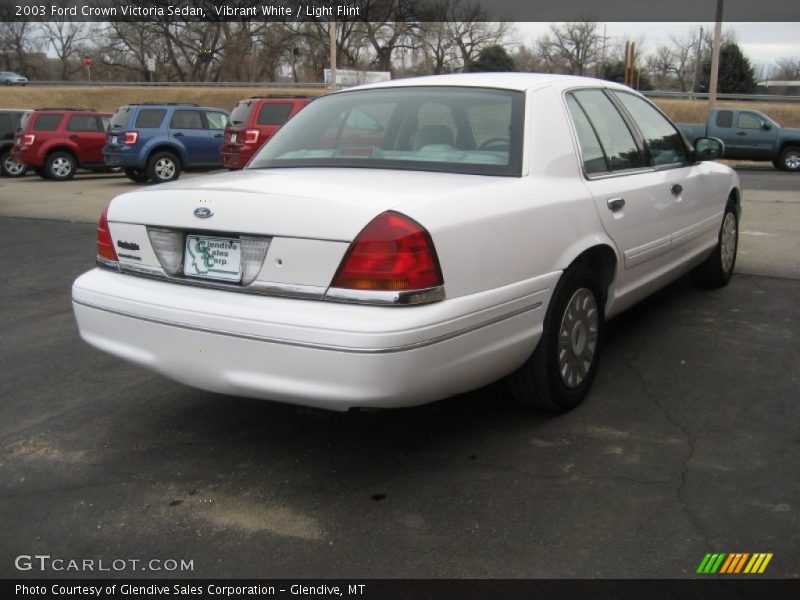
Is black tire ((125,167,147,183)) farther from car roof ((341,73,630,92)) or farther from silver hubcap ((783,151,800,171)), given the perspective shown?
silver hubcap ((783,151,800,171))

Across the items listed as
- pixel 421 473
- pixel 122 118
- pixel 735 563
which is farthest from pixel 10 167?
pixel 735 563

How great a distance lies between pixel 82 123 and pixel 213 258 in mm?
18220

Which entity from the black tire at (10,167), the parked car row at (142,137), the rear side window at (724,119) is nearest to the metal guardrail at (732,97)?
the rear side window at (724,119)

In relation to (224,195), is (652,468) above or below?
below

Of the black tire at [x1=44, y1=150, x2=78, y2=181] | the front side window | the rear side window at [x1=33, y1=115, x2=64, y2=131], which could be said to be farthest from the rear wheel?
the rear side window at [x1=33, y1=115, x2=64, y2=131]

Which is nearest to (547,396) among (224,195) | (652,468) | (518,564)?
(652,468)

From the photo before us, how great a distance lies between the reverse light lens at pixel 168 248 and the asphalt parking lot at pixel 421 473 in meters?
0.86

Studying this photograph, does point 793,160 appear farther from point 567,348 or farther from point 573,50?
point 573,50

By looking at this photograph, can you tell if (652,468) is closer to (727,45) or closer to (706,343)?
(706,343)

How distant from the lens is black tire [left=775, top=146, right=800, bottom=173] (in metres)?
21.7

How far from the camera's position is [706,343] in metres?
5.06

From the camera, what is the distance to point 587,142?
416cm

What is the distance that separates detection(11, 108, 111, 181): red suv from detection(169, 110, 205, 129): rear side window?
9.54 feet
